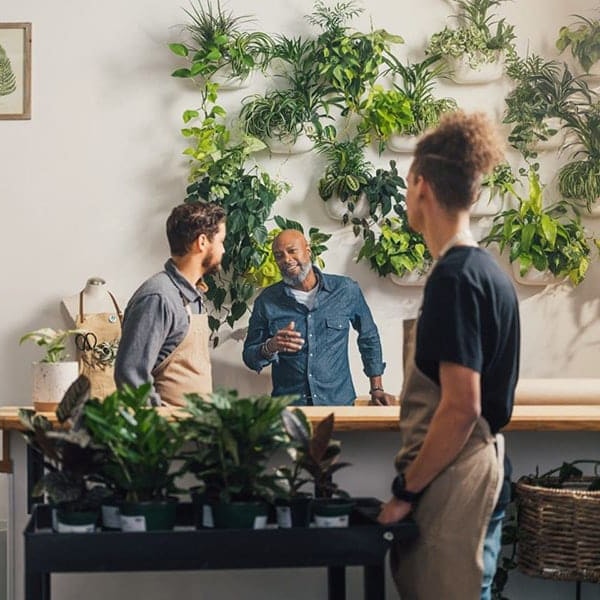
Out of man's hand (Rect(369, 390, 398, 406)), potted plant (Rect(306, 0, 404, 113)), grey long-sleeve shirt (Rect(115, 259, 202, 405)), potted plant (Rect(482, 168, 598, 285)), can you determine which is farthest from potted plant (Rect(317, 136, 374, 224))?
grey long-sleeve shirt (Rect(115, 259, 202, 405))

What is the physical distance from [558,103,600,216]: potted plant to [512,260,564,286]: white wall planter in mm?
436

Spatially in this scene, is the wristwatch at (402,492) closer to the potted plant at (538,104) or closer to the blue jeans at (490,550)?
the blue jeans at (490,550)

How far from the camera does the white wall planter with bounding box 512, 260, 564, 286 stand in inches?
250

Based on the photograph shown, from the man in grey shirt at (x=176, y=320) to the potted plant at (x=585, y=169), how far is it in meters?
2.89

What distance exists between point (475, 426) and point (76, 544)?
0.91 m

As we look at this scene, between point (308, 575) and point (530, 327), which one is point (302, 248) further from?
point (308, 575)

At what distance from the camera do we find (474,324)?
95.1 inches

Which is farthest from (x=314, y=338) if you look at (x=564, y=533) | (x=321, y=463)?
(x=321, y=463)

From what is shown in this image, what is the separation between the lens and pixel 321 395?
5762mm

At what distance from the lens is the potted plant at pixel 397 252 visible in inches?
246

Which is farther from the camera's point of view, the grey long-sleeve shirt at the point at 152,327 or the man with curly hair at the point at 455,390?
the grey long-sleeve shirt at the point at 152,327

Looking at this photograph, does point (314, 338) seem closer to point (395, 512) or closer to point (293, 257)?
point (293, 257)

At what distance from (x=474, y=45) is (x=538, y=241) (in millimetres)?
1137

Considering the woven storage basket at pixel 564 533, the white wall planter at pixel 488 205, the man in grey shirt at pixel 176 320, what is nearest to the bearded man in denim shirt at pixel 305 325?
the white wall planter at pixel 488 205
